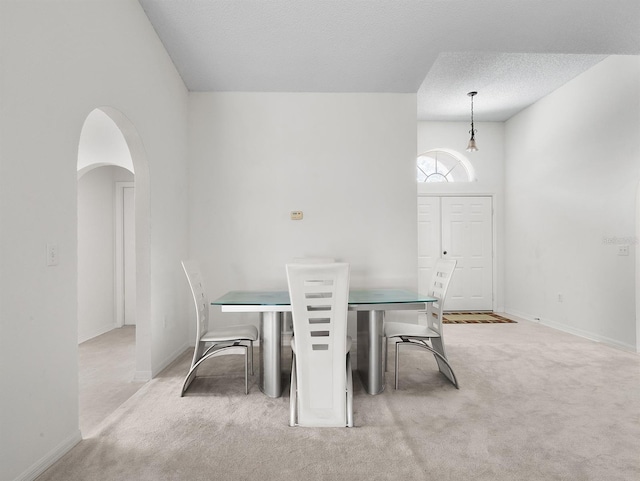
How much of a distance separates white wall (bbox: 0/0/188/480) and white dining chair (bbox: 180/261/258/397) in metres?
0.85

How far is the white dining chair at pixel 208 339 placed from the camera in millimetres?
2875

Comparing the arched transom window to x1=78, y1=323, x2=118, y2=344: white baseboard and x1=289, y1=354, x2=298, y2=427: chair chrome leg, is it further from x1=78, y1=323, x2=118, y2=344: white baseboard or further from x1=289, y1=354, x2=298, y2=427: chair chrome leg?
x1=78, y1=323, x2=118, y2=344: white baseboard

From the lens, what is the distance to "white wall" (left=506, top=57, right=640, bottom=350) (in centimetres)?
409

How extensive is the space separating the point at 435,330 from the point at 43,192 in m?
2.85

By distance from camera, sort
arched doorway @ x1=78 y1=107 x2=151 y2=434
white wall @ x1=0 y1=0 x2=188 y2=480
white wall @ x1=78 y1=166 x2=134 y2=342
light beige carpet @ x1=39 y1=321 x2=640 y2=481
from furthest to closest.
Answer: white wall @ x1=78 y1=166 x2=134 y2=342
arched doorway @ x1=78 y1=107 x2=151 y2=434
light beige carpet @ x1=39 y1=321 x2=640 y2=481
white wall @ x1=0 y1=0 x2=188 y2=480

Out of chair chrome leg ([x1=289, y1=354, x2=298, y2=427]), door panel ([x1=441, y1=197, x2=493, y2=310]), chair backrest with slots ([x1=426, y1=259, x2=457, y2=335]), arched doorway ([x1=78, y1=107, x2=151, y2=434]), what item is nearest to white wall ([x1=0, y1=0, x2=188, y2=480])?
arched doorway ([x1=78, y1=107, x2=151, y2=434])

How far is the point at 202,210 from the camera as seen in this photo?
4.42 m

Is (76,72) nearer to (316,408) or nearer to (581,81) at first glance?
(316,408)

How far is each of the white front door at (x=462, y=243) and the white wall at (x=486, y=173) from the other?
104 millimetres

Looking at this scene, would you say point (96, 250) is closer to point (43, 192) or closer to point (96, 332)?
point (96, 332)

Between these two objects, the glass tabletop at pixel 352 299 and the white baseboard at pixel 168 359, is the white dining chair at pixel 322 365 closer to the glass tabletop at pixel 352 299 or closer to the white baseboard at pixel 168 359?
the glass tabletop at pixel 352 299

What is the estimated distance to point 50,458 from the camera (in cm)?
191

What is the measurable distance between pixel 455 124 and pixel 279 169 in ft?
11.5

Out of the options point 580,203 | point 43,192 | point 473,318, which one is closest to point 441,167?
point 580,203
